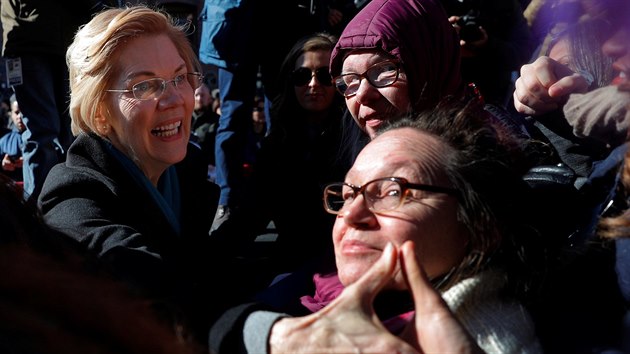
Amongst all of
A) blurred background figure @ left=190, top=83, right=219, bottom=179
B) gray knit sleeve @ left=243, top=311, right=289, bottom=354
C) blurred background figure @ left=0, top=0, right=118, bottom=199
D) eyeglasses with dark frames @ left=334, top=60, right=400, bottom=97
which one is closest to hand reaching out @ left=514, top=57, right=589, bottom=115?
eyeglasses with dark frames @ left=334, top=60, right=400, bottom=97

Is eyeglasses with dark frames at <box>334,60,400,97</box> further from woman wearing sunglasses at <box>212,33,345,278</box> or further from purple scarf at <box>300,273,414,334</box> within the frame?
purple scarf at <box>300,273,414,334</box>

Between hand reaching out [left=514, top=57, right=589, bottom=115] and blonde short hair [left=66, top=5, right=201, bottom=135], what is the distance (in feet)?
4.25

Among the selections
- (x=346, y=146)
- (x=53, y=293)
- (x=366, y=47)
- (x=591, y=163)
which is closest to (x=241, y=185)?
(x=346, y=146)

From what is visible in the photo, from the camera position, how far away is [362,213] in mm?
1467

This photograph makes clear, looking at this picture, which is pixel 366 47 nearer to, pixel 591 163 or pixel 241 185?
pixel 591 163

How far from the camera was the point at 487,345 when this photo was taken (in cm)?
128

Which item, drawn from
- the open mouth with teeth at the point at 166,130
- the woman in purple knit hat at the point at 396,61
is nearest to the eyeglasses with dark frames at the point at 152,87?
the open mouth with teeth at the point at 166,130

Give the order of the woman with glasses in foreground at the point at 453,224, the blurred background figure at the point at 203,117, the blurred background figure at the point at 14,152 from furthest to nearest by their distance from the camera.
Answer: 1. the blurred background figure at the point at 203,117
2. the blurred background figure at the point at 14,152
3. the woman with glasses in foreground at the point at 453,224

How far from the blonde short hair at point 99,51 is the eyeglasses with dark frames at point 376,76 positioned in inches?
27.3

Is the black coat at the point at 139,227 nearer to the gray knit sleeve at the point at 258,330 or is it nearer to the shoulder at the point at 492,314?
the gray knit sleeve at the point at 258,330

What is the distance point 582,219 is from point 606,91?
0.32 meters

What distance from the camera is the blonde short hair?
7.54 feet

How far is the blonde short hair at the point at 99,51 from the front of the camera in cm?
230

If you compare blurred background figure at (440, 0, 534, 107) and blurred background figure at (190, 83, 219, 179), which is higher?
blurred background figure at (440, 0, 534, 107)
